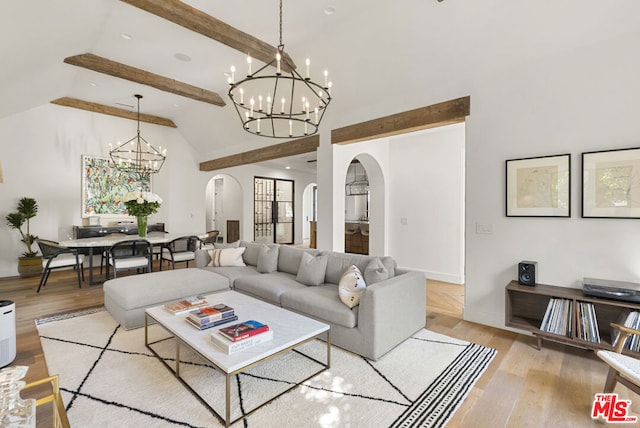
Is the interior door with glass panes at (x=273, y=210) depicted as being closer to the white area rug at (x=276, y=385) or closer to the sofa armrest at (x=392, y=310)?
the white area rug at (x=276, y=385)

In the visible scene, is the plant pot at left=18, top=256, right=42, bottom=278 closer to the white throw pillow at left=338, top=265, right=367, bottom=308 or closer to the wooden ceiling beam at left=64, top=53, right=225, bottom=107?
the wooden ceiling beam at left=64, top=53, right=225, bottom=107

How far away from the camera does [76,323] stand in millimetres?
3385

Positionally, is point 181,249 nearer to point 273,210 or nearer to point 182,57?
point 182,57

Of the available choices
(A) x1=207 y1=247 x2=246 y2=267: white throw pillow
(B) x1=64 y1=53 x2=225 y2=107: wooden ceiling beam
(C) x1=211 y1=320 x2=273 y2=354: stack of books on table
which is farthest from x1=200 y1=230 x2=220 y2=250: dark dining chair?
(C) x1=211 y1=320 x2=273 y2=354: stack of books on table

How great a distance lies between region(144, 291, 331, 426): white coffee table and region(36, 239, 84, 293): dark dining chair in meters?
2.90

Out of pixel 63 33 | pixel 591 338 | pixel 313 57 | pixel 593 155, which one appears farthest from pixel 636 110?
pixel 63 33

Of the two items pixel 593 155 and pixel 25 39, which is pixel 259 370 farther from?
pixel 25 39

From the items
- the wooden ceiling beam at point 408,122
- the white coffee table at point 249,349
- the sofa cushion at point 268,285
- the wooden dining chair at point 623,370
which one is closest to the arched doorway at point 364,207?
the wooden ceiling beam at point 408,122

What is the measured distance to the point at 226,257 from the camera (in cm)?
448

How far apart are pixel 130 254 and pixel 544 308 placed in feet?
18.8

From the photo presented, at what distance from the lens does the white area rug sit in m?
1.88

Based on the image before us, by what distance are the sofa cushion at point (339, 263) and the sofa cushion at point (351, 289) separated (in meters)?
0.50

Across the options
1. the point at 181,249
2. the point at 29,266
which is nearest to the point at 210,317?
the point at 181,249

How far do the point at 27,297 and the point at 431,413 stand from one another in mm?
5515
